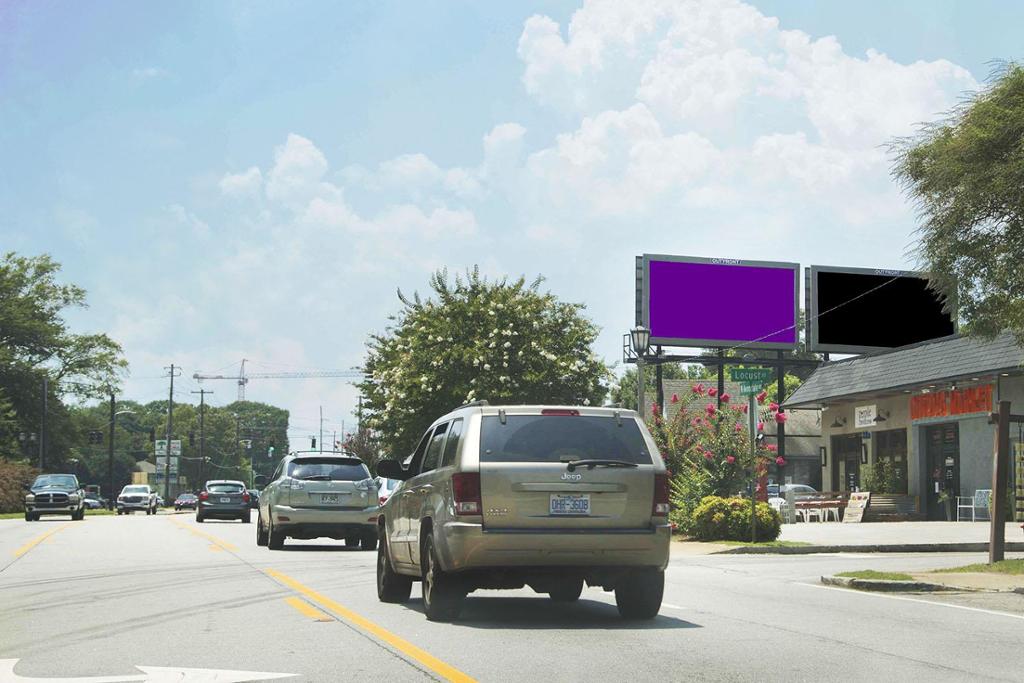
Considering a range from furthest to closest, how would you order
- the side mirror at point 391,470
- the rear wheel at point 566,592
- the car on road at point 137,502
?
the car on road at point 137,502 → the rear wheel at point 566,592 → the side mirror at point 391,470

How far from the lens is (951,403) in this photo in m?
39.8

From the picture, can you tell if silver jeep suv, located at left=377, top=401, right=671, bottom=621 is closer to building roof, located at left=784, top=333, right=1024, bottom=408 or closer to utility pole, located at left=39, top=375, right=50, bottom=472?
building roof, located at left=784, top=333, right=1024, bottom=408

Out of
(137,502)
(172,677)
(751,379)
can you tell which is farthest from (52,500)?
(172,677)

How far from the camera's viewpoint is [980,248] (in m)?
19.9

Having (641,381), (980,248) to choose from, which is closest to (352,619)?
(980,248)

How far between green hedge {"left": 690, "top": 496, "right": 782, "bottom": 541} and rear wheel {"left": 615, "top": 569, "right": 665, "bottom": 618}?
48.8 feet

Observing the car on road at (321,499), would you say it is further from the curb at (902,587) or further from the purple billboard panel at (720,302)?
the purple billboard panel at (720,302)

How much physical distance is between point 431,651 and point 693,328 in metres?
47.2

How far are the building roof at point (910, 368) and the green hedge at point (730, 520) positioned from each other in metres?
9.03

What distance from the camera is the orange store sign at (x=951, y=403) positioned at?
125ft

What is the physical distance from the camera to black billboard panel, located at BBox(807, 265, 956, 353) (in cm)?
5538

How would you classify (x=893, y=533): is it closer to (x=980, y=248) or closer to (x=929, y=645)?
(x=980, y=248)

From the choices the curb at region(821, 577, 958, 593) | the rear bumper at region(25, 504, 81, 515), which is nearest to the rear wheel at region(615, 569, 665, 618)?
the curb at region(821, 577, 958, 593)

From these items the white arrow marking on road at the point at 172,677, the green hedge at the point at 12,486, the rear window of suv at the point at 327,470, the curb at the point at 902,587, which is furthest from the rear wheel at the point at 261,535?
the green hedge at the point at 12,486
